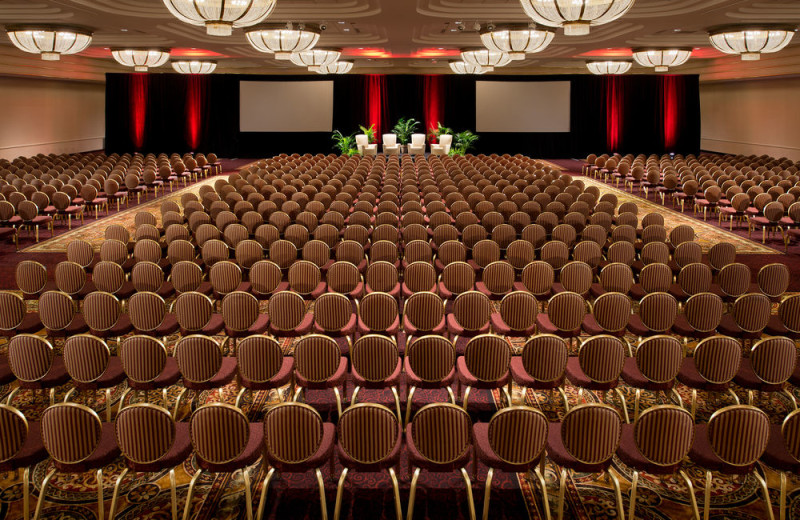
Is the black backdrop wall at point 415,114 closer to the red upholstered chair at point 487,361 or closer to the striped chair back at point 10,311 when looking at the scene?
the striped chair back at point 10,311

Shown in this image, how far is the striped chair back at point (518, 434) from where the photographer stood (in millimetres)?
3658

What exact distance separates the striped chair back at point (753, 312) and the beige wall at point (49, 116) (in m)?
20.4

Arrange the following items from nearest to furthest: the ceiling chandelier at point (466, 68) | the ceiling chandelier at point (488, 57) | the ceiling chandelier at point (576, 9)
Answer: the ceiling chandelier at point (576, 9) → the ceiling chandelier at point (488, 57) → the ceiling chandelier at point (466, 68)

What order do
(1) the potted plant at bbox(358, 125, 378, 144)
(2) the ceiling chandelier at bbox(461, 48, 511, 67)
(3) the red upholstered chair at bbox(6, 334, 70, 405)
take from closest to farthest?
1. (3) the red upholstered chair at bbox(6, 334, 70, 405)
2. (2) the ceiling chandelier at bbox(461, 48, 511, 67)
3. (1) the potted plant at bbox(358, 125, 378, 144)

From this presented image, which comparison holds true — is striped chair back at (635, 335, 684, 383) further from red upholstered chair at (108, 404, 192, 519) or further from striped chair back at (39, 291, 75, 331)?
striped chair back at (39, 291, 75, 331)

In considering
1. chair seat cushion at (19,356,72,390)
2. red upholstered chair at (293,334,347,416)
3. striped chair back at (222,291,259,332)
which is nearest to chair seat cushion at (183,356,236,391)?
red upholstered chair at (293,334,347,416)

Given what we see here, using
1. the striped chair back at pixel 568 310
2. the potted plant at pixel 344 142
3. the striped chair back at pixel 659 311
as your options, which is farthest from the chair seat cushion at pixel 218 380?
the potted plant at pixel 344 142

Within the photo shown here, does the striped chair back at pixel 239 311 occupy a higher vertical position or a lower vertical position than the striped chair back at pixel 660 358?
higher

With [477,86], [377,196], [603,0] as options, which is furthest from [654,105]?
[603,0]

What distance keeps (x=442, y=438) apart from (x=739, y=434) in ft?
5.71

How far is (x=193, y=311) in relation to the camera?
230 inches

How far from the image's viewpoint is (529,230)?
869 cm

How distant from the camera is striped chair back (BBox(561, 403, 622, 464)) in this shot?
12.1ft

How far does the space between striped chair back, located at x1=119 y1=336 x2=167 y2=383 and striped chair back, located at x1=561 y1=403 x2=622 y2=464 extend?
9.97ft
